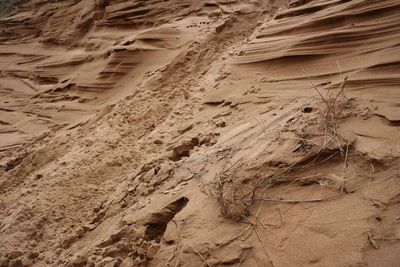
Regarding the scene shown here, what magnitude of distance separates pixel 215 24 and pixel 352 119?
2776 millimetres

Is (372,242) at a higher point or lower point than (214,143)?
higher

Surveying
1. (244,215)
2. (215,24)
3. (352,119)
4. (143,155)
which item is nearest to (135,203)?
(143,155)

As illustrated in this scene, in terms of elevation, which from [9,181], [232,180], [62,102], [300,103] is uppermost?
[300,103]

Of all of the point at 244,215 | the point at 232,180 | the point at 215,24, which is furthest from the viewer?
the point at 215,24

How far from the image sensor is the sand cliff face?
1629 millimetres

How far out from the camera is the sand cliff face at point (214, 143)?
1.63m

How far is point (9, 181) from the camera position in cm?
363

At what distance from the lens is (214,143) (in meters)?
2.57

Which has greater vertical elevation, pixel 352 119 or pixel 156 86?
pixel 352 119

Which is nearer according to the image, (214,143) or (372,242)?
(372,242)

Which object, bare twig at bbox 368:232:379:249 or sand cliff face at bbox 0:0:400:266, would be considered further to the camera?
sand cliff face at bbox 0:0:400:266

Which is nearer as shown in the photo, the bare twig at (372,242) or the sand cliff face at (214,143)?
the bare twig at (372,242)

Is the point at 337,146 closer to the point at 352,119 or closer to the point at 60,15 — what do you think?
the point at 352,119

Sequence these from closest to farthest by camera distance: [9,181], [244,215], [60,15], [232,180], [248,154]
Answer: [244,215] → [232,180] → [248,154] → [9,181] → [60,15]
